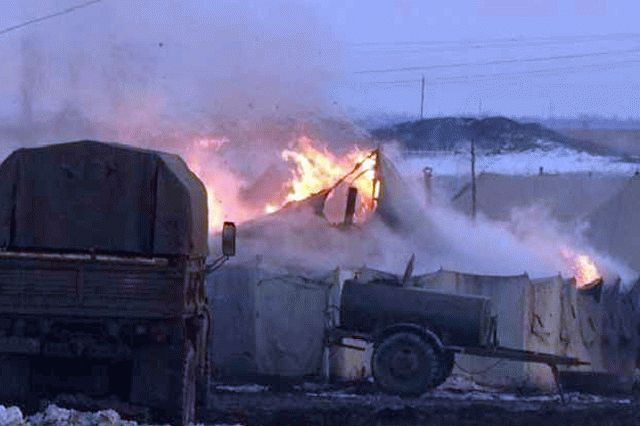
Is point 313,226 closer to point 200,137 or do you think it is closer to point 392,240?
point 392,240

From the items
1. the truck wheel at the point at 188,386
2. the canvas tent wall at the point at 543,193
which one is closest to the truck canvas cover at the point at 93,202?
the truck wheel at the point at 188,386

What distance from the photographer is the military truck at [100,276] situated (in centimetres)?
1570

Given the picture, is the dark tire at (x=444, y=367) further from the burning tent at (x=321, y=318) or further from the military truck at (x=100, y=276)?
the military truck at (x=100, y=276)

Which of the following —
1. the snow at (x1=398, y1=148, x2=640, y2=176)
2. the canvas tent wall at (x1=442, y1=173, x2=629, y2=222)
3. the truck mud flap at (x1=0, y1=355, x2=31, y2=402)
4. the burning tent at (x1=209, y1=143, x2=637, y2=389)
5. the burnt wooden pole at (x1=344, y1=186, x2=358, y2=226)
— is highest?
the snow at (x1=398, y1=148, x2=640, y2=176)

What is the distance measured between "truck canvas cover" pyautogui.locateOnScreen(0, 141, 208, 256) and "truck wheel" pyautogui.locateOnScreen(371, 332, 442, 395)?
981 cm

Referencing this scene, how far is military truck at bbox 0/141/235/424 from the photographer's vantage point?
1570 cm

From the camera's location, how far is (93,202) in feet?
54.4

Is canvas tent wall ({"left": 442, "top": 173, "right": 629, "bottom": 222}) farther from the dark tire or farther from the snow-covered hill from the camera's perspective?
the dark tire

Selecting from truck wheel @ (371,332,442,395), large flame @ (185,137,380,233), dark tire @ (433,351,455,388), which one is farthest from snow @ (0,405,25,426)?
large flame @ (185,137,380,233)

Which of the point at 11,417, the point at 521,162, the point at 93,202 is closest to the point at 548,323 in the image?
the point at 93,202

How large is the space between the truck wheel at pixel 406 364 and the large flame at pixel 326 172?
9.87 metres

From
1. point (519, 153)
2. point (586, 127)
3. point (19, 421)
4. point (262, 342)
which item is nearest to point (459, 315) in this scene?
point (262, 342)

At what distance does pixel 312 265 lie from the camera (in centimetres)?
3078

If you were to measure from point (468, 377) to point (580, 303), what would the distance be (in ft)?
10.6
